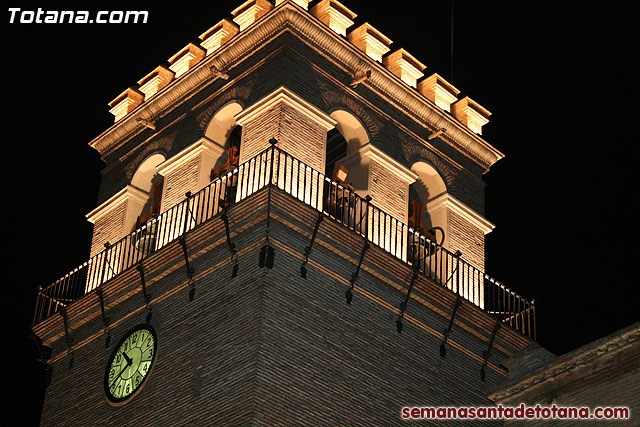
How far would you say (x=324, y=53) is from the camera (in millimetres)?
32500

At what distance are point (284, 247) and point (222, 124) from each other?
5.24 meters

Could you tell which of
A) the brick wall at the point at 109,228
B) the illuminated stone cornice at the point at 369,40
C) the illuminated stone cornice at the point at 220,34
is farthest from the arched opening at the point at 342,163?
the brick wall at the point at 109,228

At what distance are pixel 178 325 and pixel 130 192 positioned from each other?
18.6ft

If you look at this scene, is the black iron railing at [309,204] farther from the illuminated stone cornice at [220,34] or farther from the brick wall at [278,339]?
the illuminated stone cornice at [220,34]

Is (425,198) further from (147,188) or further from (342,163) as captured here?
(147,188)

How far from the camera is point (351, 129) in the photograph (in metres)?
32.6

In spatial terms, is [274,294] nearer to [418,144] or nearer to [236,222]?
[236,222]

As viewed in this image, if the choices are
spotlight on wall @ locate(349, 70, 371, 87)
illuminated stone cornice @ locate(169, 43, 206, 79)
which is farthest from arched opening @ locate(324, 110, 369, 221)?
illuminated stone cornice @ locate(169, 43, 206, 79)

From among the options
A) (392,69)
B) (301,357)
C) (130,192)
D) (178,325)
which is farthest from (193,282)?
(392,69)

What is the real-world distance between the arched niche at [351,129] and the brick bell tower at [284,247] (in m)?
0.04

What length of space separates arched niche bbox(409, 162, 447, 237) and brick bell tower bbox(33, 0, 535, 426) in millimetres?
51

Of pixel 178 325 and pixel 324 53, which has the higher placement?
pixel 324 53

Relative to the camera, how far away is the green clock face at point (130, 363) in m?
29.5

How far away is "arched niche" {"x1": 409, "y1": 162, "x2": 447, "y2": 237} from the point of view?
111 ft
